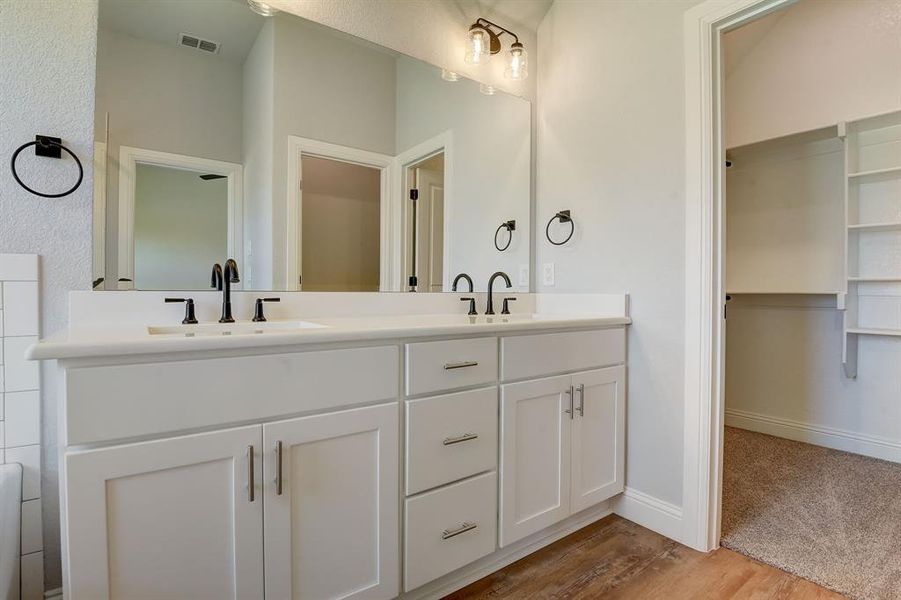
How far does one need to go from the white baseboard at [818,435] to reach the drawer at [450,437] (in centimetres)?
268

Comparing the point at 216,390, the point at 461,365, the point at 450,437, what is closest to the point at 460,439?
the point at 450,437

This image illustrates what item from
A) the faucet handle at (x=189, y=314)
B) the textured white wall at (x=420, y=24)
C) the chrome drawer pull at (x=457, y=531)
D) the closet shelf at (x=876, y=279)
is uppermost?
the textured white wall at (x=420, y=24)

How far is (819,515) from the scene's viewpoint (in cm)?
193

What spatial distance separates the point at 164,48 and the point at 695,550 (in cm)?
262

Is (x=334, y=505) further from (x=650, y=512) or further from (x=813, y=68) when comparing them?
(x=813, y=68)

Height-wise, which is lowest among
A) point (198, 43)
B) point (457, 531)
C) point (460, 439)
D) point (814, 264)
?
point (457, 531)

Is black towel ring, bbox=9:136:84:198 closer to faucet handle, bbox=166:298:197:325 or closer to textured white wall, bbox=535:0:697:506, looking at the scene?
faucet handle, bbox=166:298:197:325

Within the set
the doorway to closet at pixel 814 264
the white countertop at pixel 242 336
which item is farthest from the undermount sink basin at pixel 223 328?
the doorway to closet at pixel 814 264

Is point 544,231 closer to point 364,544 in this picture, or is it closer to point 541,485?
point 541,485

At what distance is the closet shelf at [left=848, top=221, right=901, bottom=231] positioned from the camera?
249 centimetres

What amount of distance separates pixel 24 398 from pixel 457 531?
131 cm

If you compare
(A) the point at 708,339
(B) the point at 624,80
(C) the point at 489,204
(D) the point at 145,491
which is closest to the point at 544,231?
(C) the point at 489,204

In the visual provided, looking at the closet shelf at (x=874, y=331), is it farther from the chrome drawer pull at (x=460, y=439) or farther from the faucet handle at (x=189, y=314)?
the faucet handle at (x=189, y=314)

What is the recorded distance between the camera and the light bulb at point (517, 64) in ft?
7.07
